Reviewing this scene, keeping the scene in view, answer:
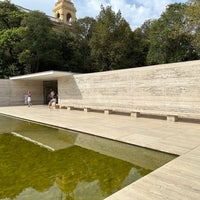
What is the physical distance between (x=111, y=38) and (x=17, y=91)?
11509mm

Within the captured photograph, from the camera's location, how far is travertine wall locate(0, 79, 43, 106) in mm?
18938

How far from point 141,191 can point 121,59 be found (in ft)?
68.3

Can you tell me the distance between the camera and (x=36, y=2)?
27422 millimetres

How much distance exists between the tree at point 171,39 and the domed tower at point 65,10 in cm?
2453

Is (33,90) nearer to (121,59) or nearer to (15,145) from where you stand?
(121,59)

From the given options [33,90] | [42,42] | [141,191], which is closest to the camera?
[141,191]

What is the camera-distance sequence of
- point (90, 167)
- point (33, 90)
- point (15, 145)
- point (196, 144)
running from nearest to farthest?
point (90, 167)
point (196, 144)
point (15, 145)
point (33, 90)

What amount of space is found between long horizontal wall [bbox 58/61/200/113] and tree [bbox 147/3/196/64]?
37.7 feet

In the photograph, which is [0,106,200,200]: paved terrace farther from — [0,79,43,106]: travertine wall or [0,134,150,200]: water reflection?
[0,79,43,106]: travertine wall

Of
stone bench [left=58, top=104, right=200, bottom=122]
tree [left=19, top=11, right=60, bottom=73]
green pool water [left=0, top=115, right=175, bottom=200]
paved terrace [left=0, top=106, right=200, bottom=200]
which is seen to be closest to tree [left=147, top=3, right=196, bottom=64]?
tree [left=19, top=11, right=60, bottom=73]

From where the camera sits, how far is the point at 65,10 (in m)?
41.6

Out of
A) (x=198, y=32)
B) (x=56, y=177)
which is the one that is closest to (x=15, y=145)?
(x=56, y=177)

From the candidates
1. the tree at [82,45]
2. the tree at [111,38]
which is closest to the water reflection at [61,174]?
the tree at [111,38]

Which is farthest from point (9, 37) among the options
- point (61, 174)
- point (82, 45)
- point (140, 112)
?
point (61, 174)
